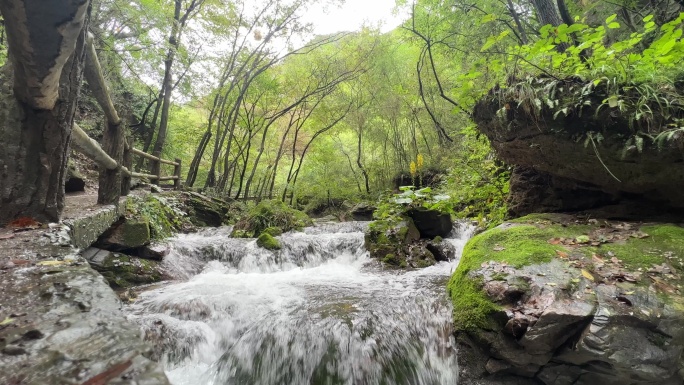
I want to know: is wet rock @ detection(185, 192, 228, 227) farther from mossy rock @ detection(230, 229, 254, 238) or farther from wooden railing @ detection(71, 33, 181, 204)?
wooden railing @ detection(71, 33, 181, 204)

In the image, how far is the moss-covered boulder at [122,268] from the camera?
399cm

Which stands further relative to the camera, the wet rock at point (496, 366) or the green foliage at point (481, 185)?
the green foliage at point (481, 185)

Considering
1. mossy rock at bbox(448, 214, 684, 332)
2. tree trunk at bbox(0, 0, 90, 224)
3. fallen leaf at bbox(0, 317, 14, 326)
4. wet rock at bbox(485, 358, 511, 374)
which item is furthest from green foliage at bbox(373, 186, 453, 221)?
fallen leaf at bbox(0, 317, 14, 326)

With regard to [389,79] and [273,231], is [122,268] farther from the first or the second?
[389,79]

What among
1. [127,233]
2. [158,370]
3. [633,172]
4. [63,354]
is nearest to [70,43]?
[63,354]

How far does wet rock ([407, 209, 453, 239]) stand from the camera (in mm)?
6262

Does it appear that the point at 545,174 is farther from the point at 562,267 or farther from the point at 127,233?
the point at 127,233

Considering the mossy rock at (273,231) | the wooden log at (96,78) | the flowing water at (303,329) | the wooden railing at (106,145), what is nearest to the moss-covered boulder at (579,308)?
the flowing water at (303,329)

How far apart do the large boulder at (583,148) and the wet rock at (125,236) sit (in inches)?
199

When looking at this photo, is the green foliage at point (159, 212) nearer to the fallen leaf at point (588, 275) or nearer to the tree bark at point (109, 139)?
the tree bark at point (109, 139)

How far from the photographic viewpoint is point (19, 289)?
1.36 m

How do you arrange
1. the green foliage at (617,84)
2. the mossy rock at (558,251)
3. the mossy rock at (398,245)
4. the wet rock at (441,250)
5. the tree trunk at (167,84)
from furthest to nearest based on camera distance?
the tree trunk at (167,84) → the wet rock at (441,250) → the mossy rock at (398,245) → the green foliage at (617,84) → the mossy rock at (558,251)

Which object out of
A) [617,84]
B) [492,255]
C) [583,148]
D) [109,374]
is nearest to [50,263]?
[109,374]

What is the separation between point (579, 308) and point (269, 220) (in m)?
6.93
